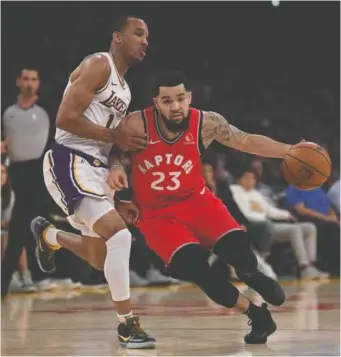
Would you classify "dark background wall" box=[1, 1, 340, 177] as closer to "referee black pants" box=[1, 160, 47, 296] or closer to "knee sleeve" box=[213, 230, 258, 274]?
"referee black pants" box=[1, 160, 47, 296]

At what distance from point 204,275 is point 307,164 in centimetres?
84

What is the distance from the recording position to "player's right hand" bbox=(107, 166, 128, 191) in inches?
196

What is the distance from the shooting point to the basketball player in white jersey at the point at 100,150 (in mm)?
5086

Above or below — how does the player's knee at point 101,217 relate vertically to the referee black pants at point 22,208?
above

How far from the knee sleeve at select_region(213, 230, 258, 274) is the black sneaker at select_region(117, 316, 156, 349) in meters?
0.60

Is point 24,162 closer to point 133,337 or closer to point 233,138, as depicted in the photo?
point 233,138

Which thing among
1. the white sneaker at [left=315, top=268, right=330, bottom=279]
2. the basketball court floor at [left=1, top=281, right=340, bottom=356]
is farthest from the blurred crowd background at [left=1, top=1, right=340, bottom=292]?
the basketball court floor at [left=1, top=281, right=340, bottom=356]

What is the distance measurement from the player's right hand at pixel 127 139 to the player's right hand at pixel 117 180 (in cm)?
13

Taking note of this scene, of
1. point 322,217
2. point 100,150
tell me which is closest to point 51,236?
point 100,150

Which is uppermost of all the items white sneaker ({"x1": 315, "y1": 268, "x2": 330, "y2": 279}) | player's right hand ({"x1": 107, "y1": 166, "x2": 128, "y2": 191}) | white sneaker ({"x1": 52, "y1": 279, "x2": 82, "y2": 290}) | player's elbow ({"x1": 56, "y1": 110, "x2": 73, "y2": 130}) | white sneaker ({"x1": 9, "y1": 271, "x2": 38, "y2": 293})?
player's elbow ({"x1": 56, "y1": 110, "x2": 73, "y2": 130})

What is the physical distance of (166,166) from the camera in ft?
17.3

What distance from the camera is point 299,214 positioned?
11414 millimetres

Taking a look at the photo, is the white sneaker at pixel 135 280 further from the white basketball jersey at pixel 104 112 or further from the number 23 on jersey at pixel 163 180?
the number 23 on jersey at pixel 163 180

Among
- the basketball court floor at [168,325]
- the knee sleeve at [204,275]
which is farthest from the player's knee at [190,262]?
the basketball court floor at [168,325]
